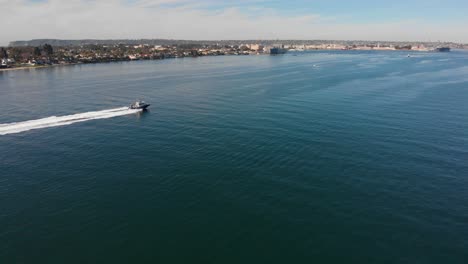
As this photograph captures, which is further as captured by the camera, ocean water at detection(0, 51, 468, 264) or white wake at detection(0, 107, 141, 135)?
white wake at detection(0, 107, 141, 135)

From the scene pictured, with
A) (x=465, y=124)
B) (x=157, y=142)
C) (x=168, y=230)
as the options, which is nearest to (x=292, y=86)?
(x=465, y=124)

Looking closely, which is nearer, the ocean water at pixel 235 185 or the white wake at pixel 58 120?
the ocean water at pixel 235 185

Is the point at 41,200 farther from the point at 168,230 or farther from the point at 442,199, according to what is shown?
the point at 442,199

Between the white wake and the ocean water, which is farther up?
the white wake

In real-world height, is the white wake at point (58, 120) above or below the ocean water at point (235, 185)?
above
